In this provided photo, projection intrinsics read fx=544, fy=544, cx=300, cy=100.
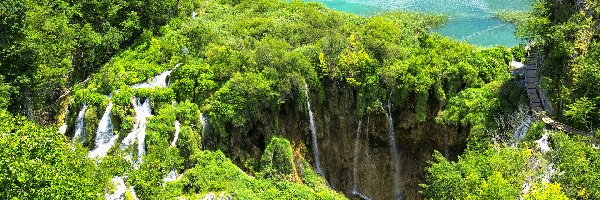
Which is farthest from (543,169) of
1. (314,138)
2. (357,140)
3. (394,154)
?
(314,138)

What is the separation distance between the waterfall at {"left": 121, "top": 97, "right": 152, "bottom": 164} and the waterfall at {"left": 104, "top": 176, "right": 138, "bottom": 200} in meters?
2.42

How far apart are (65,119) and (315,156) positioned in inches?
615

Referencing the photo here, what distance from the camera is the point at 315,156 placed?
35906 millimetres

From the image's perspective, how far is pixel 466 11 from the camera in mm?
52844

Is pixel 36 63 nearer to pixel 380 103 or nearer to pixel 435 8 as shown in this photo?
pixel 380 103

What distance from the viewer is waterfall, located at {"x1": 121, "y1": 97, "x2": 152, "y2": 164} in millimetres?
29906

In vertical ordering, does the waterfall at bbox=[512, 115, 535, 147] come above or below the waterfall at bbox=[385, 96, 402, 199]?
above

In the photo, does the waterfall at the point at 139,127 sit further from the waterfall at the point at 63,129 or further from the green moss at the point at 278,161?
the green moss at the point at 278,161

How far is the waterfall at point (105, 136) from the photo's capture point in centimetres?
3041

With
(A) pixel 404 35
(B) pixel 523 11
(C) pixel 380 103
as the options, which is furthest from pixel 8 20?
(B) pixel 523 11

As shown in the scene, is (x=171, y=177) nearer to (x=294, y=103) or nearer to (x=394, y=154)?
(x=294, y=103)

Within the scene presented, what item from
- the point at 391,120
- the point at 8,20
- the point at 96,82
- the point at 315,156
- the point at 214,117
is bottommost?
the point at 315,156

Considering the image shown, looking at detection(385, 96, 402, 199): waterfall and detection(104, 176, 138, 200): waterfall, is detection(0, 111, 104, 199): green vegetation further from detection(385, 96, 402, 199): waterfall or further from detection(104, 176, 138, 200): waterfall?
detection(385, 96, 402, 199): waterfall

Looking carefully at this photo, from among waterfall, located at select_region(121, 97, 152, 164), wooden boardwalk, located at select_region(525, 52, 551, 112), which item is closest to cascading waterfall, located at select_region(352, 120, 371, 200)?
wooden boardwalk, located at select_region(525, 52, 551, 112)
